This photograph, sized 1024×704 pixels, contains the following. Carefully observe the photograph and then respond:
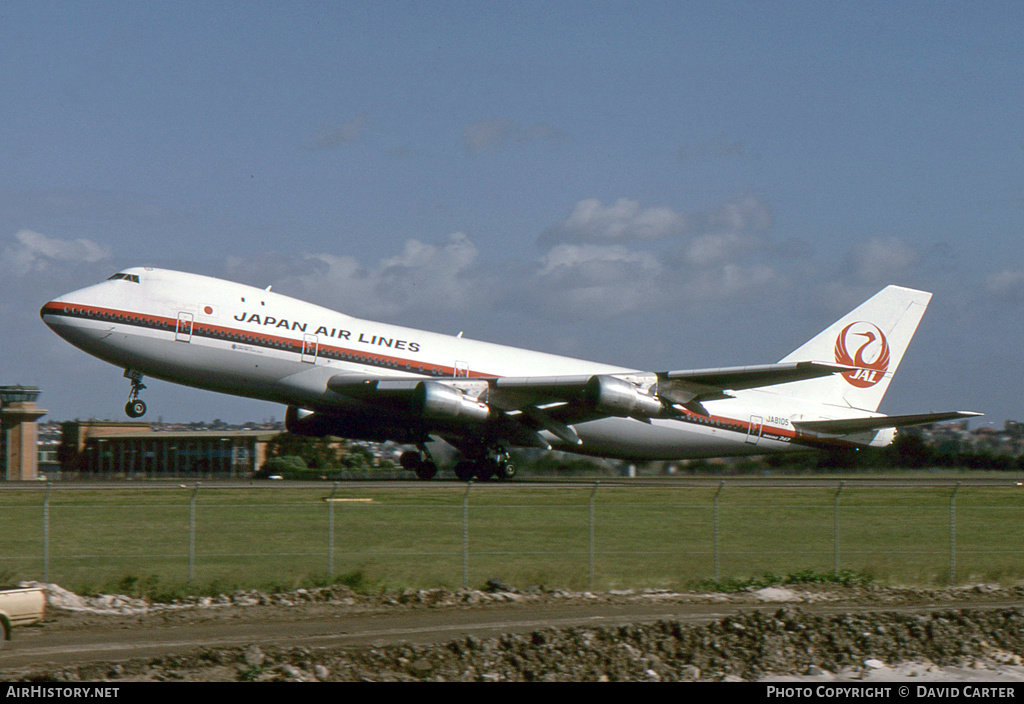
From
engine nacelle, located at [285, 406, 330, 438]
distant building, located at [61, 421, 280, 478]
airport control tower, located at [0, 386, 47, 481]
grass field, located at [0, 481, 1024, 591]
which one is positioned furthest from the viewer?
distant building, located at [61, 421, 280, 478]

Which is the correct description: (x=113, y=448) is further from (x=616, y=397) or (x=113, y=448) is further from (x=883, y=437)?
(x=883, y=437)

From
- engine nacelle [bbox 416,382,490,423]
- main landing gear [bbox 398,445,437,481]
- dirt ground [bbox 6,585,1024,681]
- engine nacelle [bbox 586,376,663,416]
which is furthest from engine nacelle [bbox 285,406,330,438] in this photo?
dirt ground [bbox 6,585,1024,681]

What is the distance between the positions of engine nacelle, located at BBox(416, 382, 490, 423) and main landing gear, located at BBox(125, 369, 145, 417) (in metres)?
9.10

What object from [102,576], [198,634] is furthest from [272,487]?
[198,634]

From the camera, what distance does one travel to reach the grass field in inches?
758

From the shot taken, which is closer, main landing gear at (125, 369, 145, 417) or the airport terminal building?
main landing gear at (125, 369, 145, 417)

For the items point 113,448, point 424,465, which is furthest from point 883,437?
point 113,448

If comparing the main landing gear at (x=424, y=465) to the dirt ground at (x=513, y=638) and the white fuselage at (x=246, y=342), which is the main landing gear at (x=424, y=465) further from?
the dirt ground at (x=513, y=638)

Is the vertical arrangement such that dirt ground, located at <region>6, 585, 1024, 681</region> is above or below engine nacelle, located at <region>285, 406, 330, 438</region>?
below

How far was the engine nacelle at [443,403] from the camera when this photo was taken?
3409 centimetres

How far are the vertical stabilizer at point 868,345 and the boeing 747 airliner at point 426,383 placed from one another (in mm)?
1008

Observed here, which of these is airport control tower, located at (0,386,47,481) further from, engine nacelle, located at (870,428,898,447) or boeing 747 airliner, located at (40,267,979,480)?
engine nacelle, located at (870,428,898,447)

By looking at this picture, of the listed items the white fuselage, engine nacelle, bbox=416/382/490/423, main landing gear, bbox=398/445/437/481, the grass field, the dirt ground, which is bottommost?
the dirt ground

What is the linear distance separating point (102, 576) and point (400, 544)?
6.07 metres
